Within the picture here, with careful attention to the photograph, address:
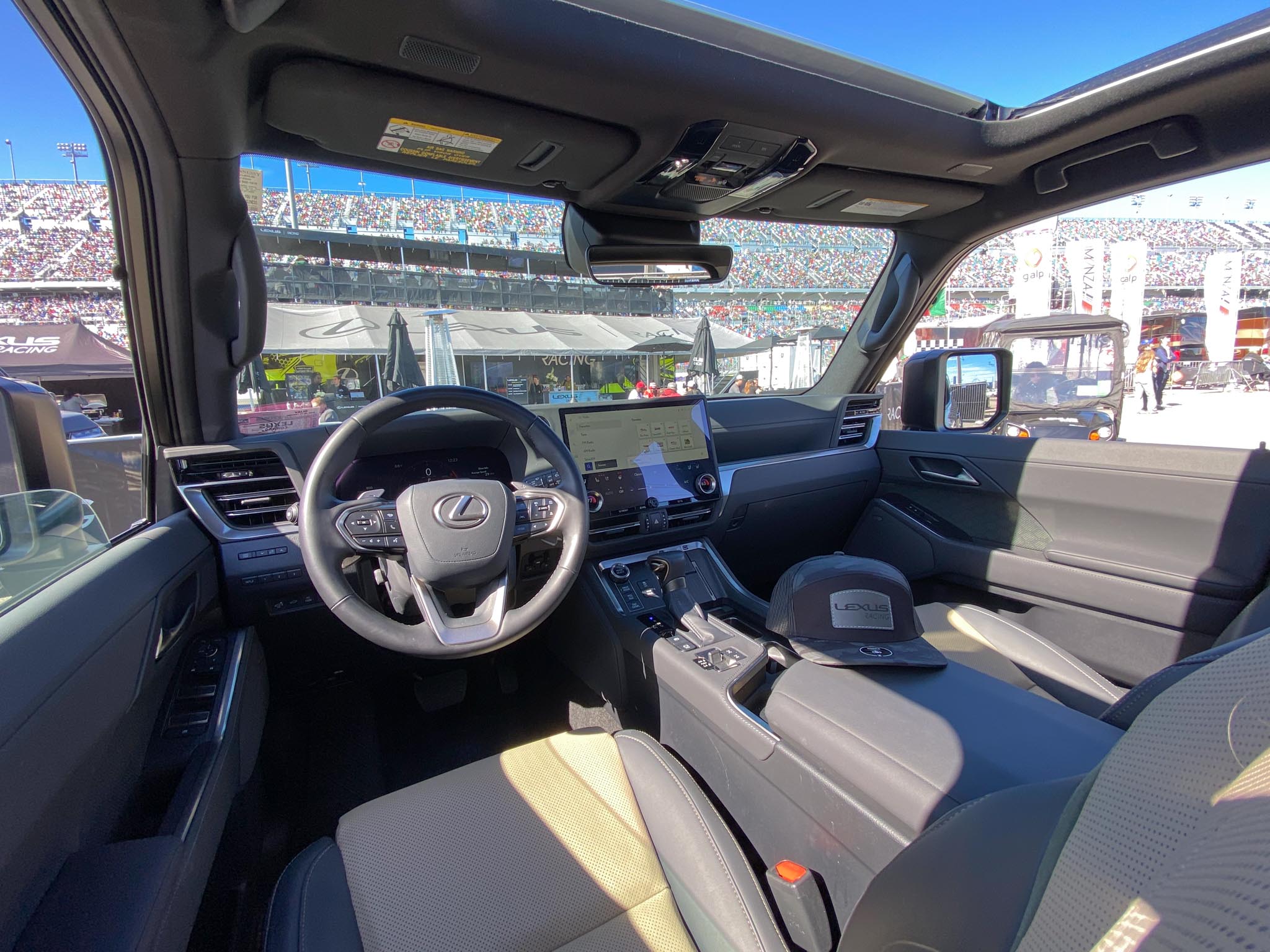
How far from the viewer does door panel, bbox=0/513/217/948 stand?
0.84 m

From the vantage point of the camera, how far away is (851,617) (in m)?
1.54

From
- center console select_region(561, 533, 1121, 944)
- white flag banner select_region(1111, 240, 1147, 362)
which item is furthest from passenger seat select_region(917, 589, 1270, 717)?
white flag banner select_region(1111, 240, 1147, 362)

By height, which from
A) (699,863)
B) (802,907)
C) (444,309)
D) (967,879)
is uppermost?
(444,309)

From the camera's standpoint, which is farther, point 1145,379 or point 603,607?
point 1145,379

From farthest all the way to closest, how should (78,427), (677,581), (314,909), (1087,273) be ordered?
(1087,273) → (677,581) → (78,427) → (314,909)

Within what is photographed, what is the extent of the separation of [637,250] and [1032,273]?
12.8ft

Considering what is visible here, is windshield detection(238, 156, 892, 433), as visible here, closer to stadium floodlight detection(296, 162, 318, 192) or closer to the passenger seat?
stadium floodlight detection(296, 162, 318, 192)

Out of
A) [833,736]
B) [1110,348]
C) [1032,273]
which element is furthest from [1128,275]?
[833,736]

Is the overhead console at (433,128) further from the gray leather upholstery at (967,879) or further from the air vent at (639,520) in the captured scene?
the gray leather upholstery at (967,879)

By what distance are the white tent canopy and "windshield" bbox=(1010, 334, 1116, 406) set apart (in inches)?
78.7

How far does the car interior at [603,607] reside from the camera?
2.83ft

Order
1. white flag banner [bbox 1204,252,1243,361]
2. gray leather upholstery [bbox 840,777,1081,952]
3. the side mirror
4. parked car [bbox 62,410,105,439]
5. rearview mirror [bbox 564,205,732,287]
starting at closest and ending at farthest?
gray leather upholstery [bbox 840,777,1081,952], parked car [bbox 62,410,105,439], rearview mirror [bbox 564,205,732,287], the side mirror, white flag banner [bbox 1204,252,1243,361]

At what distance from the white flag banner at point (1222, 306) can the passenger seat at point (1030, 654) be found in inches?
131

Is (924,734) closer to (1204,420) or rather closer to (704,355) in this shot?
(704,355)
